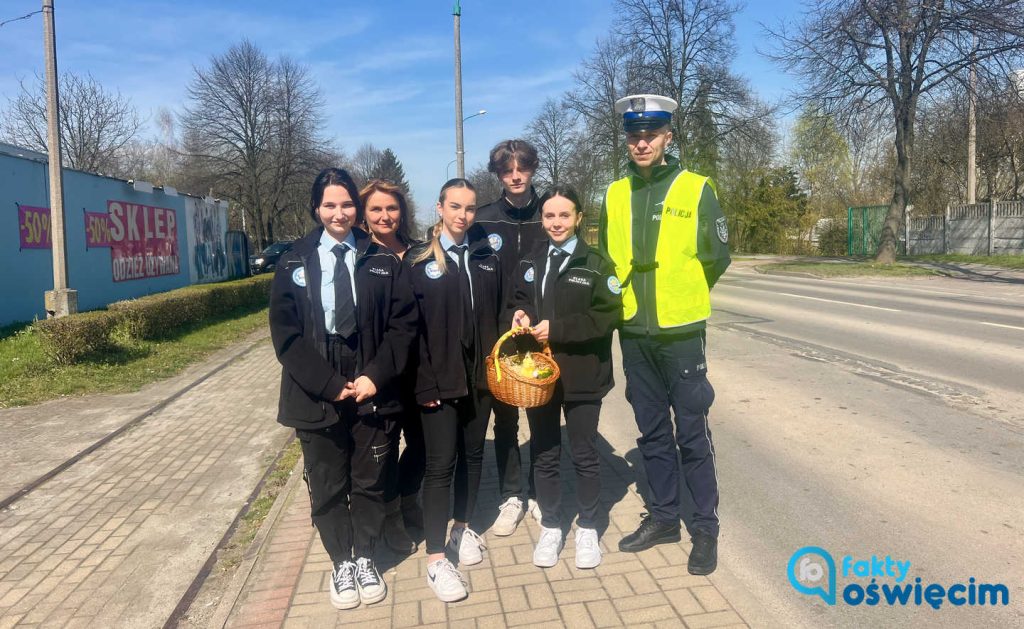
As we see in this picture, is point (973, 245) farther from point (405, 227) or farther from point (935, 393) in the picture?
point (405, 227)

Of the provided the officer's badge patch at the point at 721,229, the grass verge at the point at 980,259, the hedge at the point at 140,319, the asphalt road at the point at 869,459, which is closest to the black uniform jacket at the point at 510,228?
the officer's badge patch at the point at 721,229

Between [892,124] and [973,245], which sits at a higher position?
[892,124]

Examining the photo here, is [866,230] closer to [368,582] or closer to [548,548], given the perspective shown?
[548,548]

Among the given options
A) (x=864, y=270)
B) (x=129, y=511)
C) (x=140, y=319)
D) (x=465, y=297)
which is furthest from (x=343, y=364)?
(x=864, y=270)

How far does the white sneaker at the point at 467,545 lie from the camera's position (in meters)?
3.63

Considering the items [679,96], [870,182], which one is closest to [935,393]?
[679,96]

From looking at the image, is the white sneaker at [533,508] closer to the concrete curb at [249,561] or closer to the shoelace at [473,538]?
the shoelace at [473,538]

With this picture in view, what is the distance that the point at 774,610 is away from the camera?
A: 3.12 m

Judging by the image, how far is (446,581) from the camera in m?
3.32

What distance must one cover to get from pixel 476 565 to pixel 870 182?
43.0m

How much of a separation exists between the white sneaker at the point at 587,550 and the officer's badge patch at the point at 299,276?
1.88m

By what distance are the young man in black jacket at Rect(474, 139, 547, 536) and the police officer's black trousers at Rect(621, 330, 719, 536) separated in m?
0.73

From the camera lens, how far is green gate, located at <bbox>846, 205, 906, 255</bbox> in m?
32.2

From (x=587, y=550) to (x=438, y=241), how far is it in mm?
1732
